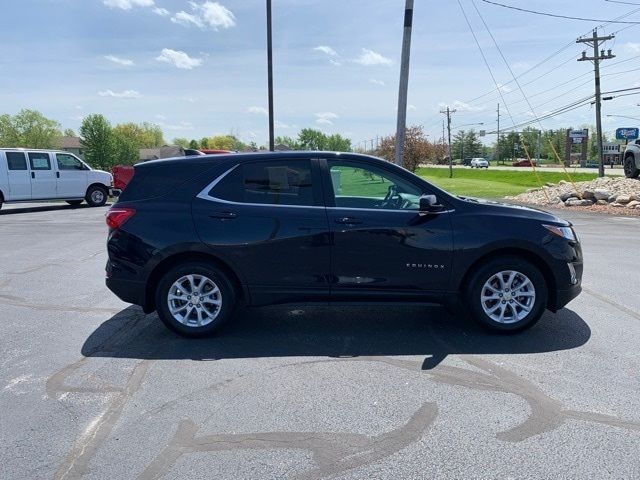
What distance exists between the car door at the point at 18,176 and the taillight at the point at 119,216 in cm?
1580

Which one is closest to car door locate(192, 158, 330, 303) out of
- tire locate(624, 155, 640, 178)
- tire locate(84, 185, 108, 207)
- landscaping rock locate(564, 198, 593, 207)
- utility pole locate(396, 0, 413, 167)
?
utility pole locate(396, 0, 413, 167)

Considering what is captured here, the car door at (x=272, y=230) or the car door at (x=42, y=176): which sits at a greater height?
the car door at (x=42, y=176)

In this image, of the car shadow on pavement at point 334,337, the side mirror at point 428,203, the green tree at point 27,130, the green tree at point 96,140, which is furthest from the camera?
the green tree at point 27,130

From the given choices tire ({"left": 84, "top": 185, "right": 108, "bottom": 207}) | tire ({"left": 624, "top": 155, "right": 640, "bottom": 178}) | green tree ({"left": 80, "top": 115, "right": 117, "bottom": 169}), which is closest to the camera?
tire ({"left": 84, "top": 185, "right": 108, "bottom": 207})

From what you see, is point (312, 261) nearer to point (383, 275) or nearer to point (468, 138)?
point (383, 275)

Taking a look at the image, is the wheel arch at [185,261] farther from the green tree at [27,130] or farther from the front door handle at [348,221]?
the green tree at [27,130]

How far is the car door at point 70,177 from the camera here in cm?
1942

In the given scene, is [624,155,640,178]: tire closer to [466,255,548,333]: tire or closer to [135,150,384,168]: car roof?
[466,255,548,333]: tire

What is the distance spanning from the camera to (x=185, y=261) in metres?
5.15

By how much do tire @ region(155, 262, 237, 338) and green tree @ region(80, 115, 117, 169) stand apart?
66936mm

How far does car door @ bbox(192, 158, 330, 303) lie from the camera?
5.03 m

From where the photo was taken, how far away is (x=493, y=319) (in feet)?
16.8

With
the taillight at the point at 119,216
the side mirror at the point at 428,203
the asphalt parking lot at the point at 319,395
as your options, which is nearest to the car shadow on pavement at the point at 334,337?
the asphalt parking lot at the point at 319,395

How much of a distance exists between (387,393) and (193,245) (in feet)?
7.44
